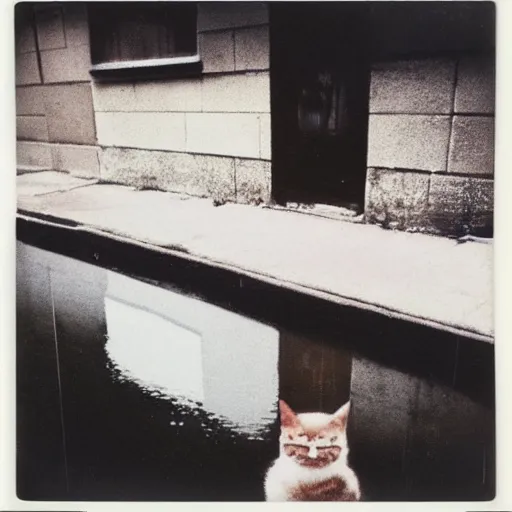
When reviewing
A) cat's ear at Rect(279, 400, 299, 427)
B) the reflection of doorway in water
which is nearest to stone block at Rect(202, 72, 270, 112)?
the reflection of doorway in water

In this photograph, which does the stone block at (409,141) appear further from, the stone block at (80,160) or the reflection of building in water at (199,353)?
the stone block at (80,160)

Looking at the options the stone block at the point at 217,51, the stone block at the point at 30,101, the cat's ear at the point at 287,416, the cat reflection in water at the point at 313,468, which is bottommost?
the cat reflection in water at the point at 313,468

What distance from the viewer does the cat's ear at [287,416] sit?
1613mm

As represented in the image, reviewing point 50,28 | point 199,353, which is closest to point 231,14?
point 50,28

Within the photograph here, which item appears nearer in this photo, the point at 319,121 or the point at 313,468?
the point at 313,468

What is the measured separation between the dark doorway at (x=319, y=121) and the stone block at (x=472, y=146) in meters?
0.52

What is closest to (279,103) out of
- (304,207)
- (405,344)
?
(304,207)

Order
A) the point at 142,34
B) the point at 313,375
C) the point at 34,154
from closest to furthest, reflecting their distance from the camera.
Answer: the point at 313,375, the point at 34,154, the point at 142,34

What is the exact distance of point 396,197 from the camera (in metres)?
2.30

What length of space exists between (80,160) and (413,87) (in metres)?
1.98

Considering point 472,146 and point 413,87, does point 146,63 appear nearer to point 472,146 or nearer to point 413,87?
point 413,87

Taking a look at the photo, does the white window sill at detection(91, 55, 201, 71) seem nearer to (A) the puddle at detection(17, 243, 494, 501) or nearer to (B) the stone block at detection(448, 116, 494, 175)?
(A) the puddle at detection(17, 243, 494, 501)

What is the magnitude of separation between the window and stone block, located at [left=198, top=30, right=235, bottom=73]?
2.1 inches

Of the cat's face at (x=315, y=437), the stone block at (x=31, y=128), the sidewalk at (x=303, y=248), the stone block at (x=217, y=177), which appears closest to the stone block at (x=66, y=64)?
the stone block at (x=31, y=128)
